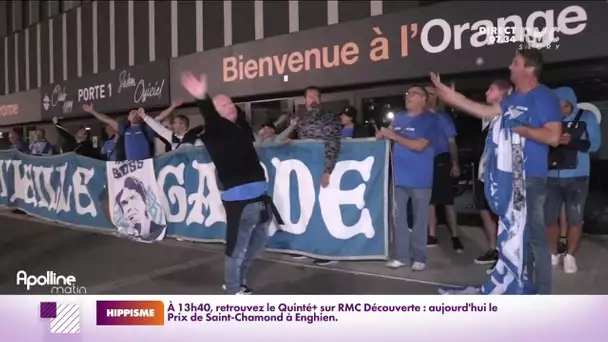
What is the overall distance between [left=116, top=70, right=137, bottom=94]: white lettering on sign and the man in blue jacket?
4.32 ft

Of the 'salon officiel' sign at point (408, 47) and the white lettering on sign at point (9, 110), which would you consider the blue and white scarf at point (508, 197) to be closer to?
the 'salon officiel' sign at point (408, 47)

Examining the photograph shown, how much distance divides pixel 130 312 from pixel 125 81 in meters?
0.78

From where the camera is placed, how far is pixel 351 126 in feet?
5.23

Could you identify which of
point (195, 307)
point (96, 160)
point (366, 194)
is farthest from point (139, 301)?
point (366, 194)

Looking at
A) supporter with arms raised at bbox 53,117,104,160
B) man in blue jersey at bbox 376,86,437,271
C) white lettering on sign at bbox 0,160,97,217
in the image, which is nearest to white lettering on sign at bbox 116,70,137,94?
supporter with arms raised at bbox 53,117,104,160

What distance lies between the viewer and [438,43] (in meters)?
1.45

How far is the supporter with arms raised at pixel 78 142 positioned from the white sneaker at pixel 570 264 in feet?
5.09

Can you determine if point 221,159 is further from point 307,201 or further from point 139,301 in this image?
point 139,301

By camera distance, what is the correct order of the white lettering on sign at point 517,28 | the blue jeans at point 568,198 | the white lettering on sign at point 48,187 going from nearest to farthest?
the white lettering on sign at point 517,28, the blue jeans at point 568,198, the white lettering on sign at point 48,187

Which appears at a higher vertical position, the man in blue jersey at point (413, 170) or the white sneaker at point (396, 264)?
the man in blue jersey at point (413, 170)

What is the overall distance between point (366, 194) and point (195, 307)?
0.69m

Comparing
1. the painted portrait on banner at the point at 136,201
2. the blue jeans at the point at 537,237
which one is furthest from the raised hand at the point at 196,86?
the blue jeans at the point at 537,237

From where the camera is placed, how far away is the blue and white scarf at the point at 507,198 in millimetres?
1559

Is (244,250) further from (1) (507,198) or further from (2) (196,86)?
(1) (507,198)
